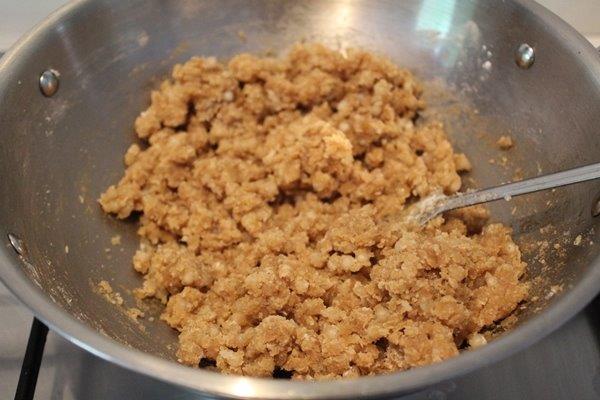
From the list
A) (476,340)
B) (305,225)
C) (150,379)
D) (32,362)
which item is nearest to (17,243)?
(32,362)

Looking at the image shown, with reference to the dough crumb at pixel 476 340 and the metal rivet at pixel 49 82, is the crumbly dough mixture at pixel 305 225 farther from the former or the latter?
the metal rivet at pixel 49 82

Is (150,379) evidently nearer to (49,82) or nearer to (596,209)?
(49,82)

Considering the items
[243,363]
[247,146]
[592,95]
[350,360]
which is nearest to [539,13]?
[592,95]

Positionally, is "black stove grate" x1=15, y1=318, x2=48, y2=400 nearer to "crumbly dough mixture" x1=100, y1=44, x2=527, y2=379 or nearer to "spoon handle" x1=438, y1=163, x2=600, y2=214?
"crumbly dough mixture" x1=100, y1=44, x2=527, y2=379

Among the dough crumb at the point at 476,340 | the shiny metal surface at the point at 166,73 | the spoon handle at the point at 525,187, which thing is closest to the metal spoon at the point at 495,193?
the spoon handle at the point at 525,187

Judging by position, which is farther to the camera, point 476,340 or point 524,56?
point 524,56
